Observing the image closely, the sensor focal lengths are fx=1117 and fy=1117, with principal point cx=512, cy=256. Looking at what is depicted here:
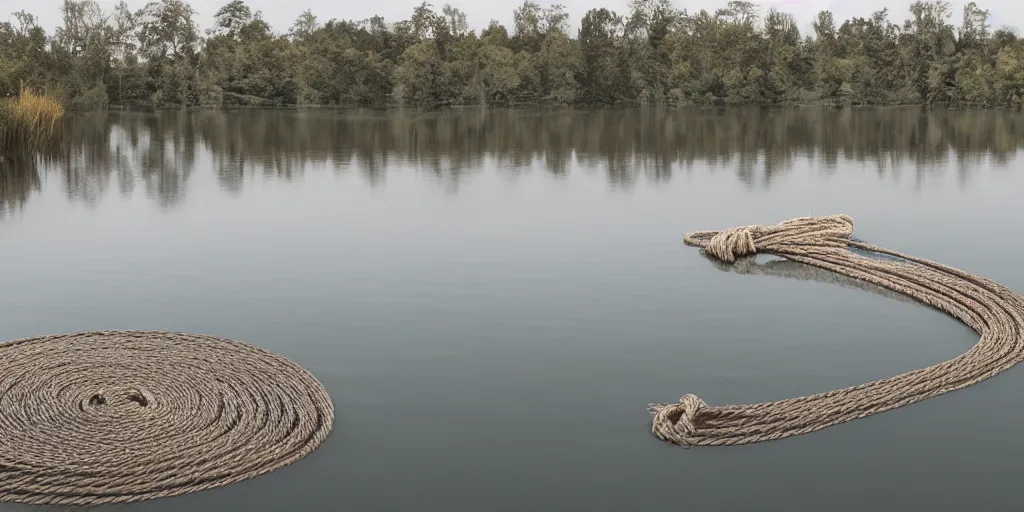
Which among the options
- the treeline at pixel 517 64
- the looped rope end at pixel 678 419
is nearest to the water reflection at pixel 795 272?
the looped rope end at pixel 678 419

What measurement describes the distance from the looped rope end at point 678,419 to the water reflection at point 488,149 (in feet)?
30.2

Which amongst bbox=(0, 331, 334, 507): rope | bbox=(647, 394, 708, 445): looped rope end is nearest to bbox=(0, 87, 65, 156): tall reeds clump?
bbox=(0, 331, 334, 507): rope

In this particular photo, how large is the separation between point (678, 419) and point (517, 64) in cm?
5141

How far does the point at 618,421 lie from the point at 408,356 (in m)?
1.49

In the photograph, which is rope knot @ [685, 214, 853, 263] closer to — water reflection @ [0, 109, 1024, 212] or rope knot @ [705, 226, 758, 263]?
rope knot @ [705, 226, 758, 263]

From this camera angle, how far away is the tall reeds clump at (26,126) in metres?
17.6

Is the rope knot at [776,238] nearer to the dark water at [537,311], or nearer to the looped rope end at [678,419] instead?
the dark water at [537,311]

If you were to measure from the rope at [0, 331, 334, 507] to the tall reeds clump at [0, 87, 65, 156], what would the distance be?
12.5 meters

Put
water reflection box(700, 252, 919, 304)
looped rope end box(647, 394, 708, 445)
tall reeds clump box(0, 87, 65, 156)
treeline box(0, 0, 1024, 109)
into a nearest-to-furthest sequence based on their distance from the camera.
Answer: looped rope end box(647, 394, 708, 445), water reflection box(700, 252, 919, 304), tall reeds clump box(0, 87, 65, 156), treeline box(0, 0, 1024, 109)

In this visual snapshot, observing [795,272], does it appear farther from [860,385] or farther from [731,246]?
[860,385]

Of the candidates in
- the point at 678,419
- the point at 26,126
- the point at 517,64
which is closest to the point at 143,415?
the point at 678,419

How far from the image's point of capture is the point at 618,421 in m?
5.16

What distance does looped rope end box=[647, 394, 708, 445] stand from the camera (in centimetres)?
493

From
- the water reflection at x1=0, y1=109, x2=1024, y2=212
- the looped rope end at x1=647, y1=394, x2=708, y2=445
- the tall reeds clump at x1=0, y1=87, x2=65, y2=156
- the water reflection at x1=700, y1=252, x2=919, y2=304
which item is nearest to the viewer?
the looped rope end at x1=647, y1=394, x2=708, y2=445
